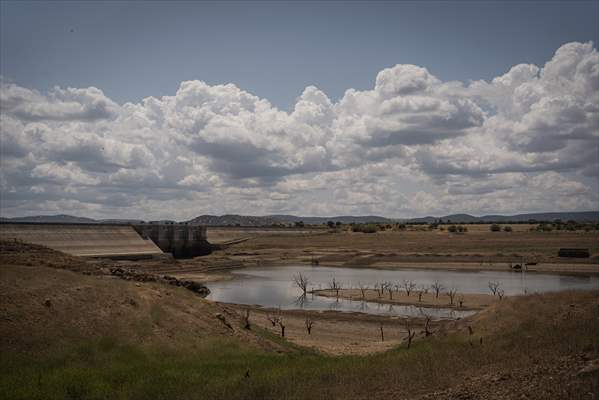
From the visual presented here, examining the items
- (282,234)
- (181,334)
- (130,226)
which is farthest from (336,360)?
(282,234)

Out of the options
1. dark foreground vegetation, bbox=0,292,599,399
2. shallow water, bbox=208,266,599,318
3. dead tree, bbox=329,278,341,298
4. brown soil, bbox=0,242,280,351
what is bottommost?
shallow water, bbox=208,266,599,318

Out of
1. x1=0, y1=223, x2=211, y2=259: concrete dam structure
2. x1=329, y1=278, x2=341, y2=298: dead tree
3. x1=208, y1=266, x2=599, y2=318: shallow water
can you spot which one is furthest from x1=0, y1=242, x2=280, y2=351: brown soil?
x1=0, y1=223, x2=211, y2=259: concrete dam structure

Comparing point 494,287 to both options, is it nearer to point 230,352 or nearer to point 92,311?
point 230,352

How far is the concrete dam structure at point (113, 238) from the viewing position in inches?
3302

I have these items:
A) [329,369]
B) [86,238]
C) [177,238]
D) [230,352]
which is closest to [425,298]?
[230,352]

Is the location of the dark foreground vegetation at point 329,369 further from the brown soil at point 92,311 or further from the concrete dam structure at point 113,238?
the concrete dam structure at point 113,238

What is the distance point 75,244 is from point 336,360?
7829 cm

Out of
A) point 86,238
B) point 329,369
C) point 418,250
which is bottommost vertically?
point 418,250

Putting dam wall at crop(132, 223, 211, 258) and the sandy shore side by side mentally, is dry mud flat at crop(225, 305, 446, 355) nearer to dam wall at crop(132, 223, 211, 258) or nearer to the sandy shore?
the sandy shore

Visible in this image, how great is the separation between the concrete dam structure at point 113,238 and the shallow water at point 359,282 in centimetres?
2337

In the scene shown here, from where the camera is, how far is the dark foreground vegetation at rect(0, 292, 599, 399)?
14.5 m

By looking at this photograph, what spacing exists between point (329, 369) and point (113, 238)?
89.5 metres

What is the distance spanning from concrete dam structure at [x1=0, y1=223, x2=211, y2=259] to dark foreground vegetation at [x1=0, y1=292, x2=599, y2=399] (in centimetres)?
6391

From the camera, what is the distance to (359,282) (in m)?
70.9
